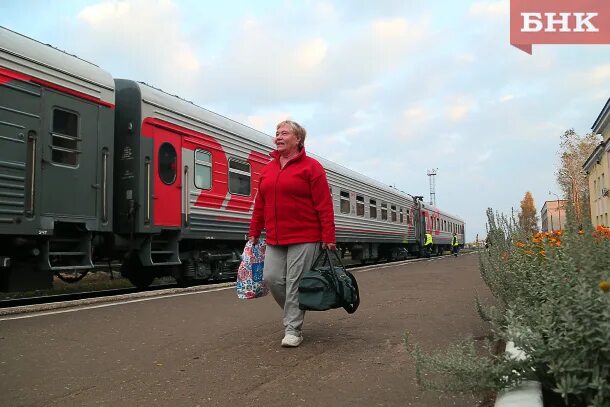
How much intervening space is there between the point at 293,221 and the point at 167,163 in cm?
582

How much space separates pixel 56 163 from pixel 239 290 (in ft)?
14.6

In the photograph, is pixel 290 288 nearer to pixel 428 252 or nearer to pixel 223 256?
pixel 223 256

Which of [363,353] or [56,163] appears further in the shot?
[56,163]

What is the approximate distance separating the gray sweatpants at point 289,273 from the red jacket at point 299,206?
0.31ft

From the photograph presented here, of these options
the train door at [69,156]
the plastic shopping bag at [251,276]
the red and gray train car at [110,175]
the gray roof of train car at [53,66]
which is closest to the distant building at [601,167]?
the red and gray train car at [110,175]

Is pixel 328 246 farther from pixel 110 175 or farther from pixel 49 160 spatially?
pixel 110 175

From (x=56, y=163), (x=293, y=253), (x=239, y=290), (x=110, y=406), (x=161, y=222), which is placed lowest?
(x=110, y=406)

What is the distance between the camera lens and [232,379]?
3775mm

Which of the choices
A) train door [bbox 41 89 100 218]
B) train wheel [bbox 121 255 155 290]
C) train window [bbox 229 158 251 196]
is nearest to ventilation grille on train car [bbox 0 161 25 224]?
train door [bbox 41 89 100 218]

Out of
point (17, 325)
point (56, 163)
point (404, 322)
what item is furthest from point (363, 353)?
point (56, 163)

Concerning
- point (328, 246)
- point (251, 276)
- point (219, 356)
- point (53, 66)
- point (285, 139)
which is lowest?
point (219, 356)

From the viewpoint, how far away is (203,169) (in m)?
11.0

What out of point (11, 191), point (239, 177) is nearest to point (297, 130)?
point (11, 191)

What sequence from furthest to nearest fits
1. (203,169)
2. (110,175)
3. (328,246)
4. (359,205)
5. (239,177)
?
(359,205)
(239,177)
(203,169)
(110,175)
(328,246)
